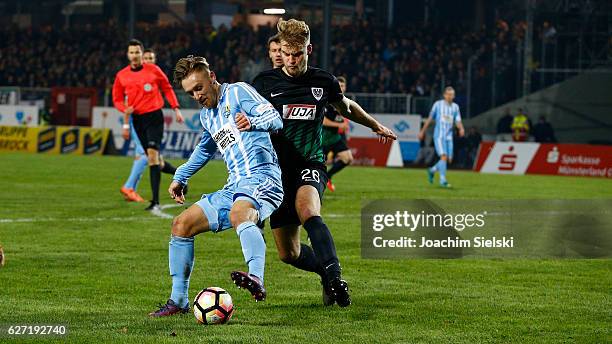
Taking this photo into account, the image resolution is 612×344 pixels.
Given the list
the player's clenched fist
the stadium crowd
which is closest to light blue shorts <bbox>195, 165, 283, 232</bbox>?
the player's clenched fist

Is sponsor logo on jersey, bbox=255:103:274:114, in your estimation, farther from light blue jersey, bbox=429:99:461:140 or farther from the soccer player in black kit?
light blue jersey, bbox=429:99:461:140

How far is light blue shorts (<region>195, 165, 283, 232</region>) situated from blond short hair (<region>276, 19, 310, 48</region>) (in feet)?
2.89

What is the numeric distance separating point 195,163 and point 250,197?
2.13 ft

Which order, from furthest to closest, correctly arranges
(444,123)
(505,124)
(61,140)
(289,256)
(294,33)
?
(61,140)
(505,124)
(444,123)
(289,256)
(294,33)

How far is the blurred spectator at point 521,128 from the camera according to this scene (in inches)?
1238

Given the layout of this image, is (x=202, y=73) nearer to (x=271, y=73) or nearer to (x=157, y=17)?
(x=271, y=73)

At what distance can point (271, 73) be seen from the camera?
8141 mm

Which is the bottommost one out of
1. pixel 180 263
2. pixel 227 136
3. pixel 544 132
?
pixel 544 132

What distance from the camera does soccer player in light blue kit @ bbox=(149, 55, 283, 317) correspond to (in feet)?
22.7

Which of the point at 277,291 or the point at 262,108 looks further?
the point at 277,291

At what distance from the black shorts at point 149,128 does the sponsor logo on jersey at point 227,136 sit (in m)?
9.29

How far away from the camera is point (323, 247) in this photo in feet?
24.5

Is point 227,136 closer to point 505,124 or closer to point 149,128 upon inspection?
point 149,128

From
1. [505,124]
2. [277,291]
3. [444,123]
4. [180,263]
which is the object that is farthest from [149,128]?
[505,124]
